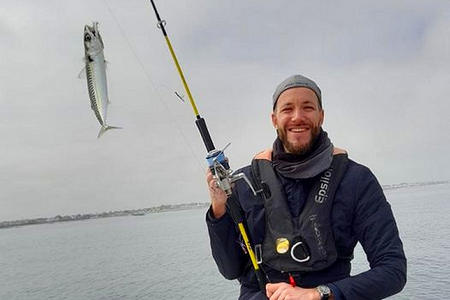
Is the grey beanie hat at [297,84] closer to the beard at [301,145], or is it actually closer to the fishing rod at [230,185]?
the beard at [301,145]

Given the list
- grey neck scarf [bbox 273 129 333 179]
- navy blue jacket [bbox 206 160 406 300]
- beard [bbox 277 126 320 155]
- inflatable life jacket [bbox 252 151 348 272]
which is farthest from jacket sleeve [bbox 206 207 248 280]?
beard [bbox 277 126 320 155]

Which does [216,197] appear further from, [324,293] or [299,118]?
[324,293]

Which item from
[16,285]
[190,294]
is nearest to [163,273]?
[190,294]

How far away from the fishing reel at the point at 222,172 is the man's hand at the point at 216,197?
28 mm

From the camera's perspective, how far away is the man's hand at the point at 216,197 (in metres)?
2.67

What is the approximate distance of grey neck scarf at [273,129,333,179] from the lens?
2690 millimetres

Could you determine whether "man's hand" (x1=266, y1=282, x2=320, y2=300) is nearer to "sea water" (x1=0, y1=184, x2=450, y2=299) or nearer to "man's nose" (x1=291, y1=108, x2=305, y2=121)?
"man's nose" (x1=291, y1=108, x2=305, y2=121)

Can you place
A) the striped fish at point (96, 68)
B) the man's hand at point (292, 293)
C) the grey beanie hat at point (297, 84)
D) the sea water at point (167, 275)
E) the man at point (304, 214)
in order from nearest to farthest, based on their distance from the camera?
the man's hand at point (292, 293) → the man at point (304, 214) → the grey beanie hat at point (297, 84) → the striped fish at point (96, 68) → the sea water at point (167, 275)

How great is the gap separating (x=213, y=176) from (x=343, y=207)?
2.76 feet

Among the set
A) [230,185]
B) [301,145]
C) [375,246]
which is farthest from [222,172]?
[375,246]

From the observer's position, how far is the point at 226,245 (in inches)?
114

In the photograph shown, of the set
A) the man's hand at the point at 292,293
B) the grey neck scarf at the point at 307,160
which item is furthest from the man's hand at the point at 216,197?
the man's hand at the point at 292,293

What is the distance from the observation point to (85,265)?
28.4 meters

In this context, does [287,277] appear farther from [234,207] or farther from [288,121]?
[288,121]
